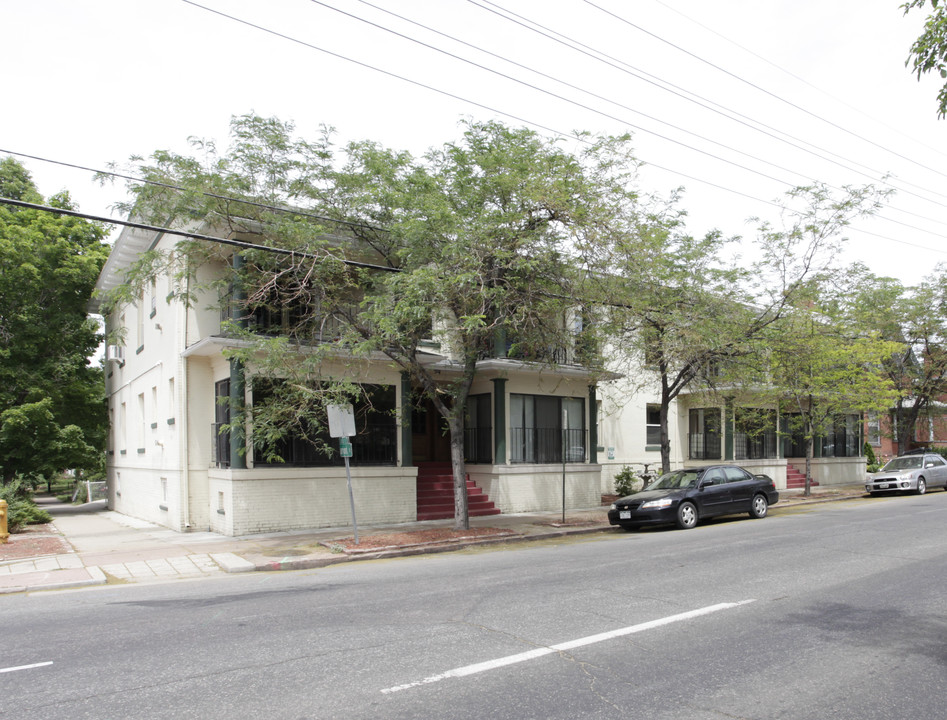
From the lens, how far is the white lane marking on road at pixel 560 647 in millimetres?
5379

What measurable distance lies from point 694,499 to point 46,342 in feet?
74.9

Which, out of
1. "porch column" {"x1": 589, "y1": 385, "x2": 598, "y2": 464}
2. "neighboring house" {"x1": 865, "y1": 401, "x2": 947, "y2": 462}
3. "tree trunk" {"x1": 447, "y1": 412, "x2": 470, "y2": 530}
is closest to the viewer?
"tree trunk" {"x1": 447, "y1": 412, "x2": 470, "y2": 530}

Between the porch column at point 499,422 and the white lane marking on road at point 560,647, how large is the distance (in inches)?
480

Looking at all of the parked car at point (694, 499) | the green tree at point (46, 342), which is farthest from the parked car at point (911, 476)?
the green tree at point (46, 342)

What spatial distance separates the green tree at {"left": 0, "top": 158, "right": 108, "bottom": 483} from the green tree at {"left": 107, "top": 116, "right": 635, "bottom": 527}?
13.2m

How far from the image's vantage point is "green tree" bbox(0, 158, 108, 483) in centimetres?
2395

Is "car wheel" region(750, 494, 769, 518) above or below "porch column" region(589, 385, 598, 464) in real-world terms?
below

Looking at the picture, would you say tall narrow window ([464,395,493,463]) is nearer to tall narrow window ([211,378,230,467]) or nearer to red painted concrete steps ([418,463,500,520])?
red painted concrete steps ([418,463,500,520])

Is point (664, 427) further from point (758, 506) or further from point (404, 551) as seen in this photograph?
point (404, 551)

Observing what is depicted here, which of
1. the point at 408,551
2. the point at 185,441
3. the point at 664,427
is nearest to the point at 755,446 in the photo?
the point at 664,427

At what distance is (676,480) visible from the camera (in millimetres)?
17172

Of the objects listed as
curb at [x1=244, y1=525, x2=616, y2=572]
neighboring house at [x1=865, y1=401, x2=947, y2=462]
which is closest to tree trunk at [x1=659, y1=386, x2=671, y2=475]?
curb at [x1=244, y1=525, x2=616, y2=572]

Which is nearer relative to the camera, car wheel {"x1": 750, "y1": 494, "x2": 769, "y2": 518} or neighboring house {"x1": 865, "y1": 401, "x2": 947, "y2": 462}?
car wheel {"x1": 750, "y1": 494, "x2": 769, "y2": 518}

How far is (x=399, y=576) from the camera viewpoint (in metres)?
10.5
